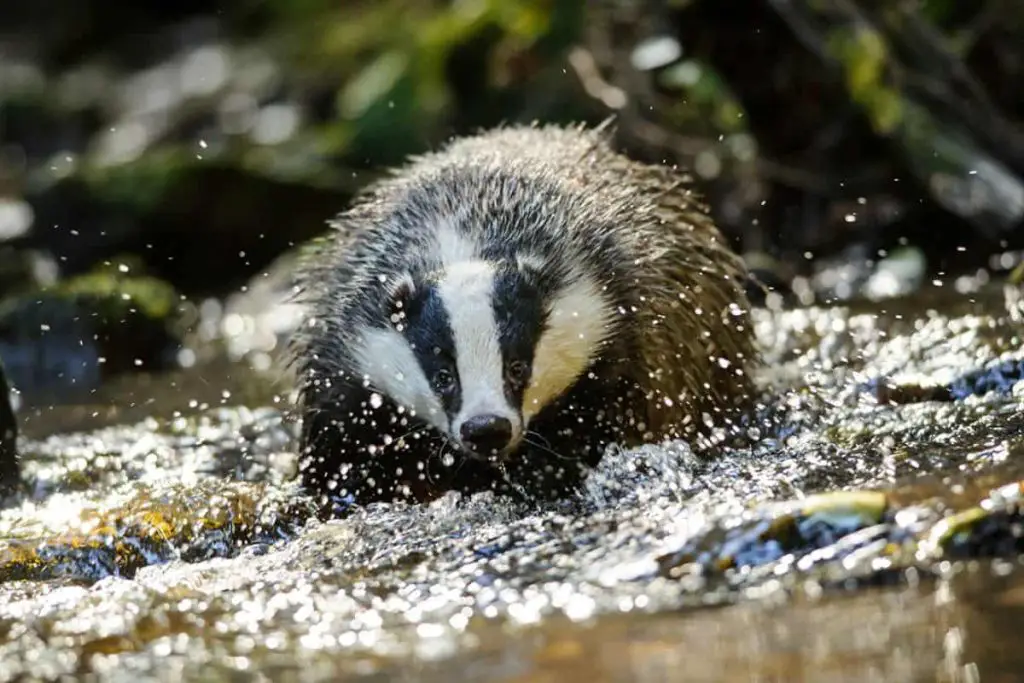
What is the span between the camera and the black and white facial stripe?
172 inches

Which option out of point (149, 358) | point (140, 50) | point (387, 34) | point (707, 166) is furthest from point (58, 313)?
point (140, 50)

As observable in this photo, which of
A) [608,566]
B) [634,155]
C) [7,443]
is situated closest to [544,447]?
[608,566]

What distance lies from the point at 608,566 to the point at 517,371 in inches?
44.9

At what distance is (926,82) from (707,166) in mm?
1166

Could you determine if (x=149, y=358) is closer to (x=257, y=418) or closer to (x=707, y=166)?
(x=257, y=418)

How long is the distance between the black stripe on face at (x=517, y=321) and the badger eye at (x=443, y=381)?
0.15 metres

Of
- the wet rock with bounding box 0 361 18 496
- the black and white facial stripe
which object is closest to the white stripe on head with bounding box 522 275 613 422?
the black and white facial stripe

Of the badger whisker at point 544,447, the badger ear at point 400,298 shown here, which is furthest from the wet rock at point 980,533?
the badger ear at point 400,298

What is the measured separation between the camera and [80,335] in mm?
7824

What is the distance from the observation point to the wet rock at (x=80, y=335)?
→ 7.66m

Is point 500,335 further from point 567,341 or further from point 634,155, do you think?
point 634,155

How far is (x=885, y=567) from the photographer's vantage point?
10.3ft

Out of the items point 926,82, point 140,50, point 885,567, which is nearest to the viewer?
point 885,567

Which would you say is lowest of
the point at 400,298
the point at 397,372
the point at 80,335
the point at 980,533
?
the point at 980,533
